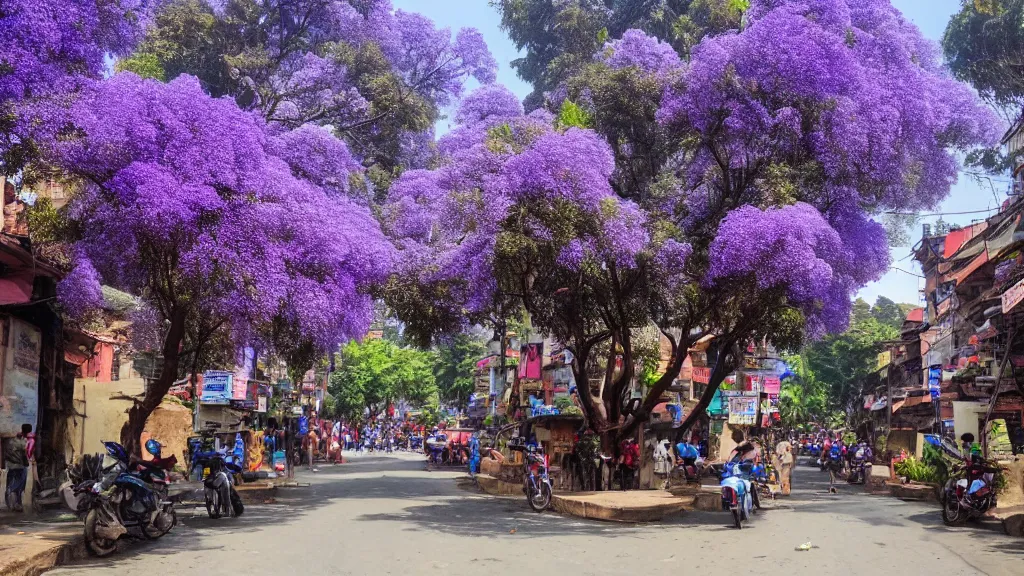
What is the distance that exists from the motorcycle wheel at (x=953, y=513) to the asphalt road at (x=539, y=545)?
28 centimetres

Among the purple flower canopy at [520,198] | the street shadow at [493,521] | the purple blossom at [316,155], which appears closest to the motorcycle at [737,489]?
the street shadow at [493,521]

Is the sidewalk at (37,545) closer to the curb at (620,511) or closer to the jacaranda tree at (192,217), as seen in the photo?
the jacaranda tree at (192,217)

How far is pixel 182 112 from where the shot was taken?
51.1 ft

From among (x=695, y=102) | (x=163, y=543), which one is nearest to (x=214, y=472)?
(x=163, y=543)

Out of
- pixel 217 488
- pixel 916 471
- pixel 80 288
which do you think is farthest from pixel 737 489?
pixel 80 288

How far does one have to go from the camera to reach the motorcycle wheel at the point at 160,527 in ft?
41.0

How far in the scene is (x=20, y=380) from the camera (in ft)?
60.2

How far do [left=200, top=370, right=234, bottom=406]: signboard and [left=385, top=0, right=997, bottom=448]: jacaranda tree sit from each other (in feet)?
40.2

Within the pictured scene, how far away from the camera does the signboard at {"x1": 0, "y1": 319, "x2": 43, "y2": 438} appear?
688 inches

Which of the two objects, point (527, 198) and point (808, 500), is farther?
point (808, 500)

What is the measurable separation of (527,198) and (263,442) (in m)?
16.3

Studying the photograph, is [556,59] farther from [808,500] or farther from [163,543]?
[163,543]

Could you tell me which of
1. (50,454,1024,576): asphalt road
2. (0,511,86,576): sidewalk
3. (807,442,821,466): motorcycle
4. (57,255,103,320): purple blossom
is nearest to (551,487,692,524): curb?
(50,454,1024,576): asphalt road

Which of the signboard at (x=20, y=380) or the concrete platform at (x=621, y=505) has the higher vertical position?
the signboard at (x=20, y=380)
